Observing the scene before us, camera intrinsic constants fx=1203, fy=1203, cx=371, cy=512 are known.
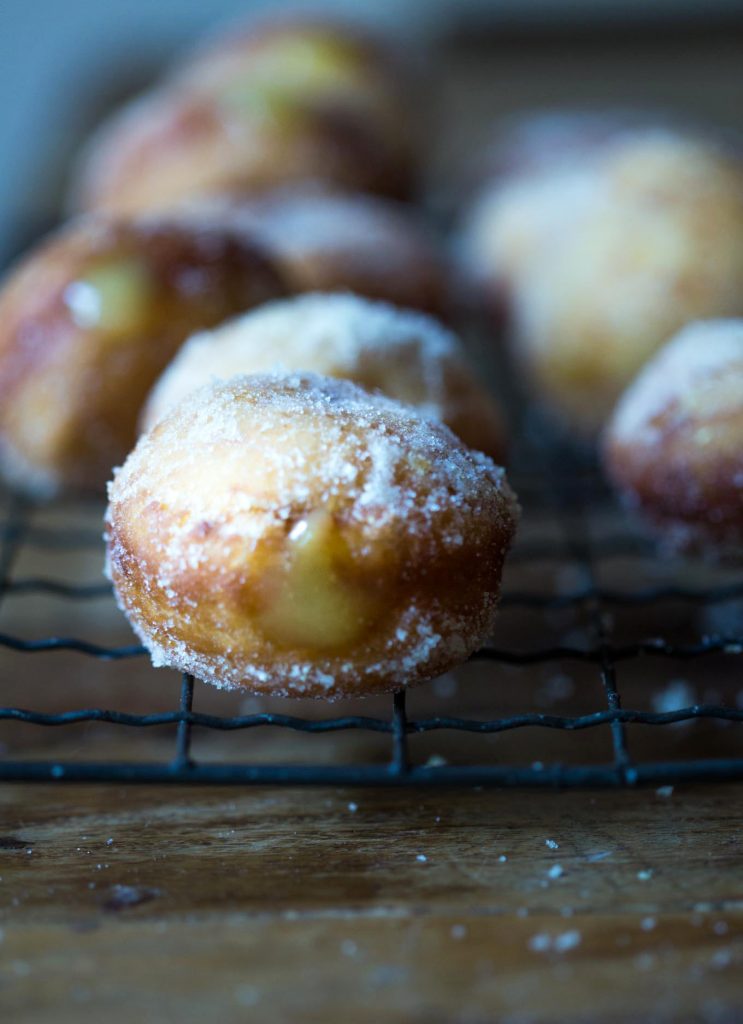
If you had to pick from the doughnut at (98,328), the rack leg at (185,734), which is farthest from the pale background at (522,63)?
the rack leg at (185,734)

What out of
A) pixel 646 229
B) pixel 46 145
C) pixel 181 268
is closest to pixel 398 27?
pixel 46 145

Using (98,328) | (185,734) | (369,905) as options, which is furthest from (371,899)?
(98,328)

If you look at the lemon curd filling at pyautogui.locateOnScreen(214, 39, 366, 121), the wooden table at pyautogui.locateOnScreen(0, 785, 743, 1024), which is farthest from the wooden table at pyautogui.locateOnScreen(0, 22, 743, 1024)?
the lemon curd filling at pyautogui.locateOnScreen(214, 39, 366, 121)

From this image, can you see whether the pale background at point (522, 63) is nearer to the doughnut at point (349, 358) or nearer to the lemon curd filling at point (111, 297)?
the lemon curd filling at point (111, 297)

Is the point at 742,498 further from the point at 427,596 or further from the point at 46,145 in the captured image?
the point at 46,145

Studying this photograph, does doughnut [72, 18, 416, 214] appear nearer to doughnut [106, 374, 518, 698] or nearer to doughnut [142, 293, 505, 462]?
doughnut [142, 293, 505, 462]

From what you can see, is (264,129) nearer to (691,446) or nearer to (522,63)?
(691,446)
